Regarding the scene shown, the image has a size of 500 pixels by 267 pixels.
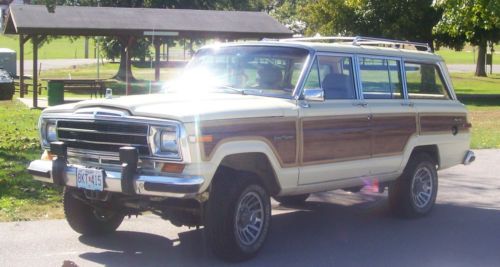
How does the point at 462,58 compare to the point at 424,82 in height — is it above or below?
above

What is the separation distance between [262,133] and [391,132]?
2167 mm

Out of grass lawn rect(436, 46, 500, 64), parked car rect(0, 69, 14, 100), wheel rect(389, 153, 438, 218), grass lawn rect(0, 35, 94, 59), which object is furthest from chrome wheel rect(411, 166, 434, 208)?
grass lawn rect(0, 35, 94, 59)

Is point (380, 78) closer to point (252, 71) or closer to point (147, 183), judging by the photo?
point (252, 71)

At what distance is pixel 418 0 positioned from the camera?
30312mm

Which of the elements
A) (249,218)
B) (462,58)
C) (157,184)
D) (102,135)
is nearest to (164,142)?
(157,184)

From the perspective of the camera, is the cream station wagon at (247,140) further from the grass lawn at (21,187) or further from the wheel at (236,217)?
the grass lawn at (21,187)

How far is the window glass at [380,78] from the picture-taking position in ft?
26.8

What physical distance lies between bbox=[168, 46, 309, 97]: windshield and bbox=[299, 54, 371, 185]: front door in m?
0.21

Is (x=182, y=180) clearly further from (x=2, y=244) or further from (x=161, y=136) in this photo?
(x=2, y=244)

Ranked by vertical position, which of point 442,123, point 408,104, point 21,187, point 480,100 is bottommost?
point 21,187

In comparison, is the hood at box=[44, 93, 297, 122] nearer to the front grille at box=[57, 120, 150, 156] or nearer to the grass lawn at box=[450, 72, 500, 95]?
the front grille at box=[57, 120, 150, 156]

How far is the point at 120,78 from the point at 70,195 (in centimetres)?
3606

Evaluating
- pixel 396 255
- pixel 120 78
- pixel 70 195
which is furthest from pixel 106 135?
pixel 120 78

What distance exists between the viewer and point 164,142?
6.24 m
